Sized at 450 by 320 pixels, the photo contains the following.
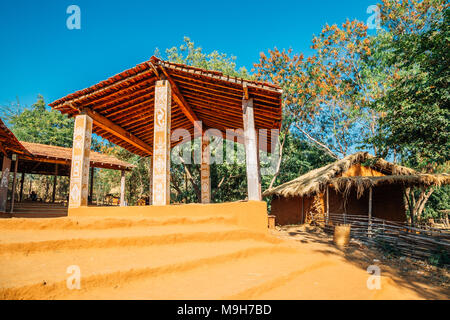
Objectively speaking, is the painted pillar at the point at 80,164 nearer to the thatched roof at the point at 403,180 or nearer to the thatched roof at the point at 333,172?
the thatched roof at the point at 333,172

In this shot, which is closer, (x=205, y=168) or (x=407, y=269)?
(x=407, y=269)

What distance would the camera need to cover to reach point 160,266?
266cm

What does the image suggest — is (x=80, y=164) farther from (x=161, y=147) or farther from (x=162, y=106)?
(x=162, y=106)

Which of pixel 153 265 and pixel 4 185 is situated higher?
pixel 4 185

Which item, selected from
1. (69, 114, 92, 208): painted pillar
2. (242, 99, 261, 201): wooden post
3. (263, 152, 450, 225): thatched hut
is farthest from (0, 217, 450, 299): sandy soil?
(263, 152, 450, 225): thatched hut

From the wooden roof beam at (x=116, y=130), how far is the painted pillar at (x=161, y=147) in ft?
7.24

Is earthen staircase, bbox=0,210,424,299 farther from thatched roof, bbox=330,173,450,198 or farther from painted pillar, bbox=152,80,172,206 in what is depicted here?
thatched roof, bbox=330,173,450,198

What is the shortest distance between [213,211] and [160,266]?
2458 millimetres

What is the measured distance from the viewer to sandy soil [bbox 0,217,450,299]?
88.0 inches

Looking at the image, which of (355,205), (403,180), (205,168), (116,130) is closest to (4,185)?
(116,130)

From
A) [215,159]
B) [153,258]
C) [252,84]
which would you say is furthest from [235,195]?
[153,258]

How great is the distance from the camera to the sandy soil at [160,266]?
223cm
